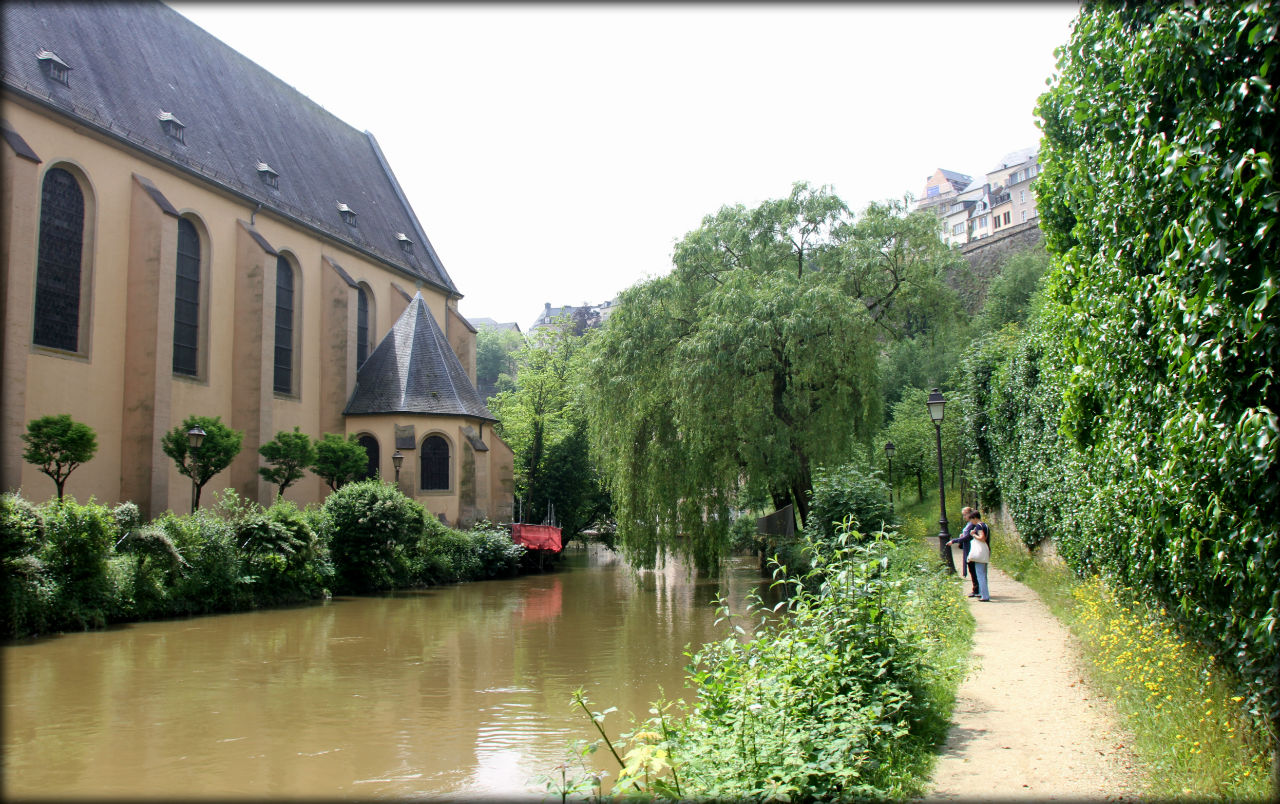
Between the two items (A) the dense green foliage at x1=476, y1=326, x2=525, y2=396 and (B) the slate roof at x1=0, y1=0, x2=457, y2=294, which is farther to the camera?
(A) the dense green foliage at x1=476, y1=326, x2=525, y2=396

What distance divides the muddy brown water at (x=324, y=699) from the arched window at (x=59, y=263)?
402 inches

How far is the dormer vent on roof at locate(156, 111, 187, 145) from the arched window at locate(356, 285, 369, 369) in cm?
1009

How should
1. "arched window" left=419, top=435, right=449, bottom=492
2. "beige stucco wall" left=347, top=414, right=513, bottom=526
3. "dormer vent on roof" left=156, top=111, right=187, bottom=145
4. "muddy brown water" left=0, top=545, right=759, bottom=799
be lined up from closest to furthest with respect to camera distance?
"muddy brown water" left=0, top=545, right=759, bottom=799 → "dormer vent on roof" left=156, top=111, right=187, bottom=145 → "beige stucco wall" left=347, top=414, right=513, bottom=526 → "arched window" left=419, top=435, right=449, bottom=492

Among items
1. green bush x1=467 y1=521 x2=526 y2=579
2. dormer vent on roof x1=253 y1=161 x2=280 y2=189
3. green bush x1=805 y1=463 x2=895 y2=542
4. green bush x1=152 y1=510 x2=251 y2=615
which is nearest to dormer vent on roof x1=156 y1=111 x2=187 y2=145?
dormer vent on roof x1=253 y1=161 x2=280 y2=189

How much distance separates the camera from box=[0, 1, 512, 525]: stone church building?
21578 millimetres

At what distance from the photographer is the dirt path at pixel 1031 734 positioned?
181 inches

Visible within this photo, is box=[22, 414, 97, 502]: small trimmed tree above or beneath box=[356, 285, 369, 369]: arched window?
beneath

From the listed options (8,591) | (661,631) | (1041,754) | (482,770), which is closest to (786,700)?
(1041,754)

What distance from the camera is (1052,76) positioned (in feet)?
30.1

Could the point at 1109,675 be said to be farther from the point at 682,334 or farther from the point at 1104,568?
the point at 682,334

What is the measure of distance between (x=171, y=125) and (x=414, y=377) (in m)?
11.7

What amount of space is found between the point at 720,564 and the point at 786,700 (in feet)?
52.1

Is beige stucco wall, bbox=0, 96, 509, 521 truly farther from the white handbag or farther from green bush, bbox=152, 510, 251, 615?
the white handbag

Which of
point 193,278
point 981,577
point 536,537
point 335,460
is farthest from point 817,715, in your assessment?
point 536,537
